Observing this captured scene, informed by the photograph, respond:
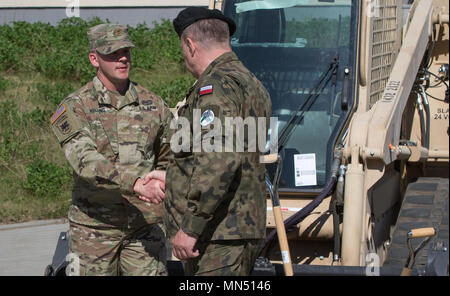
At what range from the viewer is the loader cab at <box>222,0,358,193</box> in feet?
17.0

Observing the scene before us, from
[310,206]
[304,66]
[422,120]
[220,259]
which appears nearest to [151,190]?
[220,259]

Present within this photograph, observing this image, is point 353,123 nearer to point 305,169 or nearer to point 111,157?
point 305,169

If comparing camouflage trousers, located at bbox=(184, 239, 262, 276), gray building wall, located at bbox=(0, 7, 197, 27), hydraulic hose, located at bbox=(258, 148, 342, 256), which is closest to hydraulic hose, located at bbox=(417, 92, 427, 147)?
hydraulic hose, located at bbox=(258, 148, 342, 256)

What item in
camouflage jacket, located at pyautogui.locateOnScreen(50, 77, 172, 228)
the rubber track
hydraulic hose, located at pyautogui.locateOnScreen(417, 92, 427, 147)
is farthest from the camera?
hydraulic hose, located at pyautogui.locateOnScreen(417, 92, 427, 147)

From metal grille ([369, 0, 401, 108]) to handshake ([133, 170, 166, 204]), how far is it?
6.58 feet

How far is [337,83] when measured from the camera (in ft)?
17.6

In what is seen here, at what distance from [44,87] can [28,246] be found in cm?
416

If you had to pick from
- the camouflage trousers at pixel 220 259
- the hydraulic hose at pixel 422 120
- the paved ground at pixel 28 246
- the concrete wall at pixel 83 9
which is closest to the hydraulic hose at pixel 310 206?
the camouflage trousers at pixel 220 259

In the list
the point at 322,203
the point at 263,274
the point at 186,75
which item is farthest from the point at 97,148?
the point at 186,75

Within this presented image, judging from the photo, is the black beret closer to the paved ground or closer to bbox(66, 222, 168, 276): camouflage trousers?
bbox(66, 222, 168, 276): camouflage trousers

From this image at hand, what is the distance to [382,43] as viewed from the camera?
5.71 meters

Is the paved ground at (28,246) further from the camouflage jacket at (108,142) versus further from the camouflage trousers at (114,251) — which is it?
the camouflage jacket at (108,142)

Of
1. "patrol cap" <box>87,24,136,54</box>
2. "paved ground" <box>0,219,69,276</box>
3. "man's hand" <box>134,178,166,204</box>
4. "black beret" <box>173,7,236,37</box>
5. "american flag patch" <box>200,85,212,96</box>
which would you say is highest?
"black beret" <box>173,7,236,37</box>

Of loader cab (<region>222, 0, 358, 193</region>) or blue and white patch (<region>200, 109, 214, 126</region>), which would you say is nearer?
blue and white patch (<region>200, 109, 214, 126</region>)
